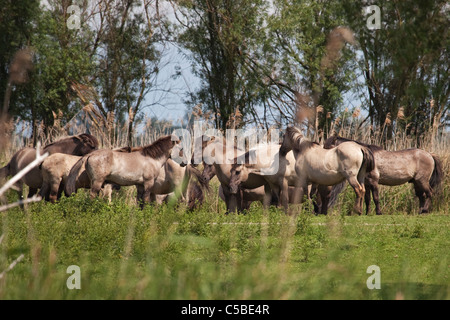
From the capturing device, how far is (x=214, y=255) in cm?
924

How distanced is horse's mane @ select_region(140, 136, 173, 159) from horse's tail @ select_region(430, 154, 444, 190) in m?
6.26

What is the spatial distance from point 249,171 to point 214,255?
7683 millimetres

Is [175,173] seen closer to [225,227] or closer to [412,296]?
[225,227]

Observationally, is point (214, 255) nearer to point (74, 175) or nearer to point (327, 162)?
point (327, 162)

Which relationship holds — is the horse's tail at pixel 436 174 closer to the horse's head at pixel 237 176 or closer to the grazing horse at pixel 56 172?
the horse's head at pixel 237 176

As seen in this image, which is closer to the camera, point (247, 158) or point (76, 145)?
point (247, 158)

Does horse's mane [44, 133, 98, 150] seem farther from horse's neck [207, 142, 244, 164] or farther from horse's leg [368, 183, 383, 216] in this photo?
horse's leg [368, 183, 383, 216]

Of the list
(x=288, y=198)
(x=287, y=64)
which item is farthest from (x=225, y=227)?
(x=287, y=64)

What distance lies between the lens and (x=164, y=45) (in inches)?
1453

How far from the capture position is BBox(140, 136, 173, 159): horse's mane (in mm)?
17094

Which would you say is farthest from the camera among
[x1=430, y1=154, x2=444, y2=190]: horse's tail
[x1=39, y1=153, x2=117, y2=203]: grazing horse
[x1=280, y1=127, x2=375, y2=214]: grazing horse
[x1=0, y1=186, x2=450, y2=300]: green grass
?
[x1=430, y1=154, x2=444, y2=190]: horse's tail

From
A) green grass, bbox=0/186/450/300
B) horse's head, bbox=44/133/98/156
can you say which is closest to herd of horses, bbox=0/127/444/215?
horse's head, bbox=44/133/98/156

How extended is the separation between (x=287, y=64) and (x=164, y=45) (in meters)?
6.53

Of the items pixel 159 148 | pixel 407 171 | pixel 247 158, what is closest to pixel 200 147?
pixel 159 148
